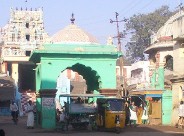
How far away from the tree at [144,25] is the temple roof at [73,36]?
32.3m

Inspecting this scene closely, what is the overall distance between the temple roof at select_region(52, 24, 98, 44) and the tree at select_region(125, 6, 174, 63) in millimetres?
32264

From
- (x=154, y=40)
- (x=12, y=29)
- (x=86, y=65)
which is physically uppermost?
(x=12, y=29)

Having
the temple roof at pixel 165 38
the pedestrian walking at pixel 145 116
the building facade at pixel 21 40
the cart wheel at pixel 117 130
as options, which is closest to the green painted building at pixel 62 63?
the cart wheel at pixel 117 130

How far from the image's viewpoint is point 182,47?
22312mm

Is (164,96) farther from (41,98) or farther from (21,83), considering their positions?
(21,83)

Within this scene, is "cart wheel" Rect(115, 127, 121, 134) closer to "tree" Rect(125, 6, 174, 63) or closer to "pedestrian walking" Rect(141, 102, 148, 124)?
"pedestrian walking" Rect(141, 102, 148, 124)

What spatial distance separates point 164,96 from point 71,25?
8257 mm

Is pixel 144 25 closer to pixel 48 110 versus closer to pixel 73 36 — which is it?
pixel 73 36

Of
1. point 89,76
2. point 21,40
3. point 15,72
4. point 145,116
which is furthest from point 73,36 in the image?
point 21,40

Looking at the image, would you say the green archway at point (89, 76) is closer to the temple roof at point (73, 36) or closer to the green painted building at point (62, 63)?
the green painted building at point (62, 63)

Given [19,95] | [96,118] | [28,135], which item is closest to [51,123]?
[96,118]

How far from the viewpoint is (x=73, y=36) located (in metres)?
27.0

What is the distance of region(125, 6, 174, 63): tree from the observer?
59.8m

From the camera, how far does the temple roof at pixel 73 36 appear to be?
88.1 feet
